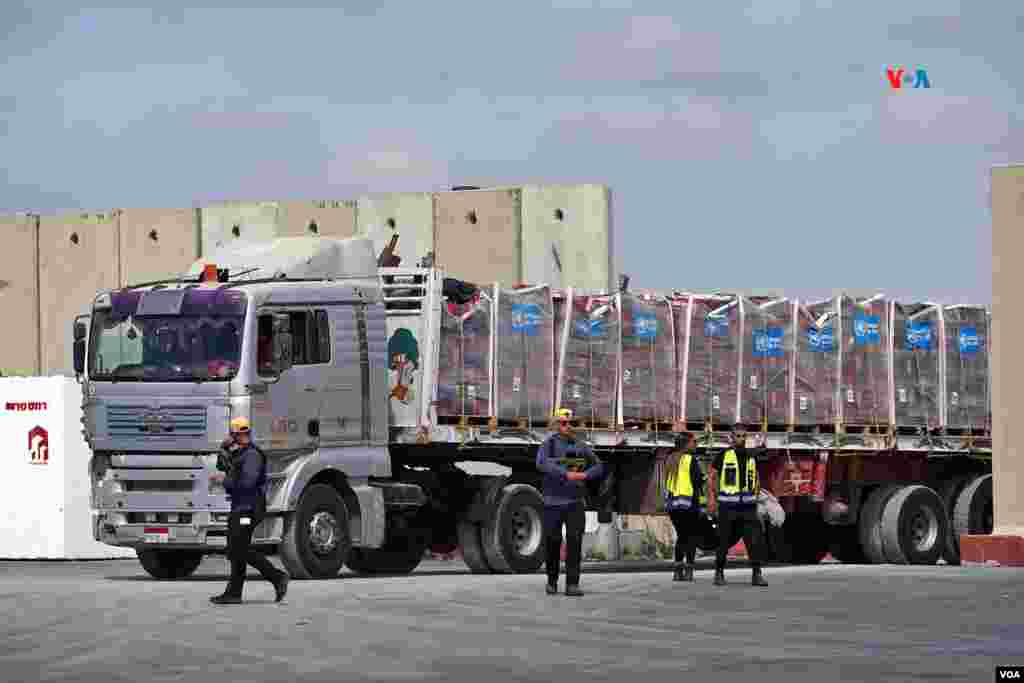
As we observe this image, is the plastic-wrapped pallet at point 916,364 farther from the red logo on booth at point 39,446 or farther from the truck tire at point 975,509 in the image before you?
the red logo on booth at point 39,446

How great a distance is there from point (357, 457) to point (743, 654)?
415 inches

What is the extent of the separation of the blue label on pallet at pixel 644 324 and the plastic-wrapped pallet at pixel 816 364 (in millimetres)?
2546

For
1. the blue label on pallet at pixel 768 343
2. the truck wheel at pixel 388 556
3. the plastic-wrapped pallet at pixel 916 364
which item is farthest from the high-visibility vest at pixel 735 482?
the plastic-wrapped pallet at pixel 916 364

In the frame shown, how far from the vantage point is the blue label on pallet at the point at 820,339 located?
3058cm

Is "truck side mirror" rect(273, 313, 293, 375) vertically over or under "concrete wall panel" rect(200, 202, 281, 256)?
under

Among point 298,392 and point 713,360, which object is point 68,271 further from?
point 298,392

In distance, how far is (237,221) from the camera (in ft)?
157

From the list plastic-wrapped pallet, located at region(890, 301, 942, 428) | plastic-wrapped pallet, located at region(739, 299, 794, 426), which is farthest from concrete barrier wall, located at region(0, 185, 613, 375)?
plastic-wrapped pallet, located at region(739, 299, 794, 426)

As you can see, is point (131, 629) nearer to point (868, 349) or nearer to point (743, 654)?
point (743, 654)

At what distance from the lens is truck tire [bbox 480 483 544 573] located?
90.8ft

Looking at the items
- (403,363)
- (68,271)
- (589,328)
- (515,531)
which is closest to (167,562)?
(403,363)

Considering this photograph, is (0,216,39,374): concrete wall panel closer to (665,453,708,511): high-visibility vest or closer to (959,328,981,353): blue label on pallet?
(959,328,981,353): blue label on pallet

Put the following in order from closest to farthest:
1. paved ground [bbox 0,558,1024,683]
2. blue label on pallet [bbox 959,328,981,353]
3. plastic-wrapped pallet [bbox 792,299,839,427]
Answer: paved ground [bbox 0,558,1024,683]
plastic-wrapped pallet [bbox 792,299,839,427]
blue label on pallet [bbox 959,328,981,353]

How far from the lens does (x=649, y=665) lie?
15609mm
